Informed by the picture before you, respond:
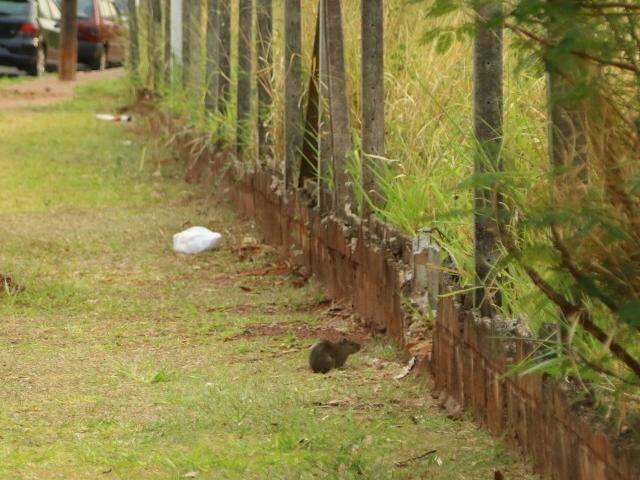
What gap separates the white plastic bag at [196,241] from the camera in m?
9.84

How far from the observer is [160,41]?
60.3 ft

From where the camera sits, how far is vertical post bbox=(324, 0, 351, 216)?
25.8ft

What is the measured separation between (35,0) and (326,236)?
71.0 ft

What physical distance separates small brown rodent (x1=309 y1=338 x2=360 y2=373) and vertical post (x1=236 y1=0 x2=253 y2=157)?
4965 mm

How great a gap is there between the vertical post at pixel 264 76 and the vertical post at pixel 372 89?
2.95 meters

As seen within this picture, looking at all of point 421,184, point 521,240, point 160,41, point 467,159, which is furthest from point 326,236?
point 160,41

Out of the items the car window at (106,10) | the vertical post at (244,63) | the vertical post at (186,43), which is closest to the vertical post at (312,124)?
the vertical post at (244,63)

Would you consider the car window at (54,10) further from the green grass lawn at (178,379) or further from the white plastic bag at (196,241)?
the white plastic bag at (196,241)

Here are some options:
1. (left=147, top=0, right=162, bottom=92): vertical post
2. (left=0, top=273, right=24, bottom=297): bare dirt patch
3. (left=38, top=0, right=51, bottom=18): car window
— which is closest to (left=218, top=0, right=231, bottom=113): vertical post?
(left=0, top=273, right=24, bottom=297): bare dirt patch

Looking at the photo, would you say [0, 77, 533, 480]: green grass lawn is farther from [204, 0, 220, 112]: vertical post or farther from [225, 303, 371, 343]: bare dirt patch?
[204, 0, 220, 112]: vertical post

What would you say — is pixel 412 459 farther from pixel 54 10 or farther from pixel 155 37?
pixel 54 10

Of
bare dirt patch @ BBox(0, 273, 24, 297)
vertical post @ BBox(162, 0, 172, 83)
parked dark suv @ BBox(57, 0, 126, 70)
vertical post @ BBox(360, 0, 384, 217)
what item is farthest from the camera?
parked dark suv @ BBox(57, 0, 126, 70)

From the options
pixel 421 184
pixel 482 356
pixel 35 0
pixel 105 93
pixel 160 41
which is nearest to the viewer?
pixel 482 356

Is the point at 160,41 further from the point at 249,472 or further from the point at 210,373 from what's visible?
the point at 249,472
